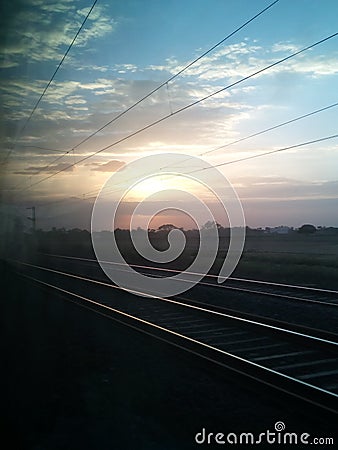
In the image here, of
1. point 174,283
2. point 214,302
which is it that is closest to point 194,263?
point 174,283

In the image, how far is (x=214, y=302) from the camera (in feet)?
47.7

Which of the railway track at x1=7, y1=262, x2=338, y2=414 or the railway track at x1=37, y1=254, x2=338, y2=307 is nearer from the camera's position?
the railway track at x1=7, y1=262, x2=338, y2=414

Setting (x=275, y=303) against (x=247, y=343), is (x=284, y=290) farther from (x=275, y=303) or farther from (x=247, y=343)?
(x=247, y=343)

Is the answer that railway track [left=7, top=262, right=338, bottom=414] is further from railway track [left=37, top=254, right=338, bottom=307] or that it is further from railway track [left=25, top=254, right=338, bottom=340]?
railway track [left=37, top=254, right=338, bottom=307]

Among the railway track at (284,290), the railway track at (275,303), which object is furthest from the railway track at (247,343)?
the railway track at (284,290)

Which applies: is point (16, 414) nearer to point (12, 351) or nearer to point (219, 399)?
point (219, 399)

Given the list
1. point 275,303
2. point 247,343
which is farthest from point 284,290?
point 247,343

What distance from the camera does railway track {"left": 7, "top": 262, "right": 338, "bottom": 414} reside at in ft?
21.6

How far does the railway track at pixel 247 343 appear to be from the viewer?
6.59 metres

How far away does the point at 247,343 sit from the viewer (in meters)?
9.14

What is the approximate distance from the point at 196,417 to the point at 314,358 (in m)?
2.96

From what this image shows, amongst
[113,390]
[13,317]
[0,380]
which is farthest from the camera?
[13,317]

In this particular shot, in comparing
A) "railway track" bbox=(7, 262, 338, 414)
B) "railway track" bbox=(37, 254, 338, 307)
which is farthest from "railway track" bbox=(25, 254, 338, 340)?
"railway track" bbox=(7, 262, 338, 414)

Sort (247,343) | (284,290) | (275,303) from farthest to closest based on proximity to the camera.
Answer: (284,290), (275,303), (247,343)
